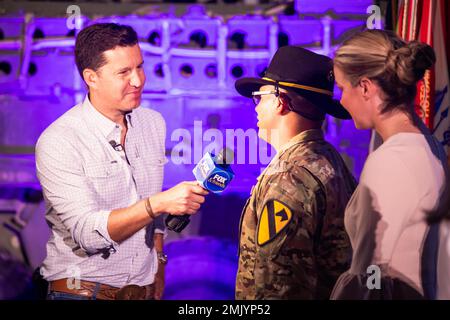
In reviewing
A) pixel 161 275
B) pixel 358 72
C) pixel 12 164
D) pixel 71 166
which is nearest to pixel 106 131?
pixel 71 166

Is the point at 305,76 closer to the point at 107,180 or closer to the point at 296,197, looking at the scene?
the point at 296,197

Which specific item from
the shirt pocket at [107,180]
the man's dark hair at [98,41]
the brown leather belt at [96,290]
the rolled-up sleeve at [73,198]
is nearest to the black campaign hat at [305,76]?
the man's dark hair at [98,41]

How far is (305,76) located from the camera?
8.63ft

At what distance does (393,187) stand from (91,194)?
1.40m

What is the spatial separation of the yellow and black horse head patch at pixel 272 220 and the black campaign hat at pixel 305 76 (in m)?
0.52

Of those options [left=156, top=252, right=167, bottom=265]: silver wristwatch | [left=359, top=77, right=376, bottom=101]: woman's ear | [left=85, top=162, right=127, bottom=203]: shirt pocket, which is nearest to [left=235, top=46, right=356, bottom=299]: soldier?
[left=359, top=77, right=376, bottom=101]: woman's ear

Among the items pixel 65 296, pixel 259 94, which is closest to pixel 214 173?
pixel 259 94

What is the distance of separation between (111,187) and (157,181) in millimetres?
248

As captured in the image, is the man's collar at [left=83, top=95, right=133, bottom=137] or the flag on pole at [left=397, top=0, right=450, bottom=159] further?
the flag on pole at [left=397, top=0, right=450, bottom=159]

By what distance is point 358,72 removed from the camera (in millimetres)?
2555

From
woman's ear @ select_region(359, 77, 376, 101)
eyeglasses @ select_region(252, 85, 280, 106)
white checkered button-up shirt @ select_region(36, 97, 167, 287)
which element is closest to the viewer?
woman's ear @ select_region(359, 77, 376, 101)

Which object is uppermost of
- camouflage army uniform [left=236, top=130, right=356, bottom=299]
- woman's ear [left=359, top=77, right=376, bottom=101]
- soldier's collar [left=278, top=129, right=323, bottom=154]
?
woman's ear [left=359, top=77, right=376, bottom=101]

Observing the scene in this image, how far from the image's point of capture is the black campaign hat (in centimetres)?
262

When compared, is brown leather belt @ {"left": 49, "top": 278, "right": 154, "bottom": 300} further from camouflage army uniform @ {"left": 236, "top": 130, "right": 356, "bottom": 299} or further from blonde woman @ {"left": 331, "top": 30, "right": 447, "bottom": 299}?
blonde woman @ {"left": 331, "top": 30, "right": 447, "bottom": 299}
